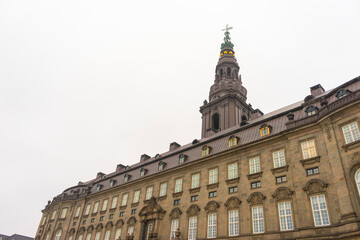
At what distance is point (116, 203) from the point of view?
43.4 meters

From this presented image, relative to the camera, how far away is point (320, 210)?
2189 cm

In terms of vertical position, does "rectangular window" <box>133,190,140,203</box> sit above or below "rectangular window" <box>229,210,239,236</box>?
above

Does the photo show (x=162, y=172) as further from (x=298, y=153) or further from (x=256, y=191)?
(x=298, y=153)

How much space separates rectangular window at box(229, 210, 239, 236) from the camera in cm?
2640

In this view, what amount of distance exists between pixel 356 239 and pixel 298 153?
8770 millimetres

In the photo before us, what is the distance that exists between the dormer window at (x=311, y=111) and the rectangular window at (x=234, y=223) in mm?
12105

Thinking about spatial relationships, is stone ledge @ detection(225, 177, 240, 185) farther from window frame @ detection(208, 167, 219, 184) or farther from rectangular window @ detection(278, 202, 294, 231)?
rectangular window @ detection(278, 202, 294, 231)

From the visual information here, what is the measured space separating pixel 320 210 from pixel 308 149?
5732 millimetres

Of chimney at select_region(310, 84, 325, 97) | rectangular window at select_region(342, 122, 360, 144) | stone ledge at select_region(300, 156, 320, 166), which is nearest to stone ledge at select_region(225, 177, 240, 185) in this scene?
stone ledge at select_region(300, 156, 320, 166)

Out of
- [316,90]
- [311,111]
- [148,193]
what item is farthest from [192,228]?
[316,90]

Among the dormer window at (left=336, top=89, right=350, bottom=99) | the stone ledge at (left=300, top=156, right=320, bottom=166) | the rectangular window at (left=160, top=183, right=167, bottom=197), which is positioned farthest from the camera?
the rectangular window at (left=160, top=183, right=167, bottom=197)

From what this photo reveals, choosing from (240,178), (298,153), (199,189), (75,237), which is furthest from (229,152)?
(75,237)

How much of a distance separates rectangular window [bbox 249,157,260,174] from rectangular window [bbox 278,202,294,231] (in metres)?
4.61

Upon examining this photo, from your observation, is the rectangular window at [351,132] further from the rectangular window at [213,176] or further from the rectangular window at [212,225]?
the rectangular window at [212,225]
